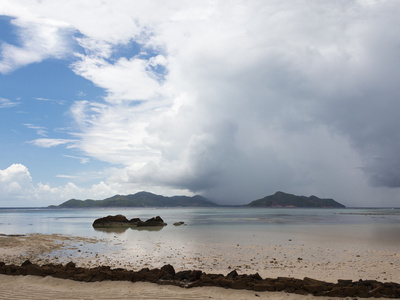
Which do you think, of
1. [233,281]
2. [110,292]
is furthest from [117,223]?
[233,281]

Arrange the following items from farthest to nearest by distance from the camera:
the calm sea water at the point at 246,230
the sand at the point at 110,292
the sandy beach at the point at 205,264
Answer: the calm sea water at the point at 246,230, the sandy beach at the point at 205,264, the sand at the point at 110,292

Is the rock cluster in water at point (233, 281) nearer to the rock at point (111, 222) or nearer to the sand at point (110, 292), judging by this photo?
the sand at point (110, 292)

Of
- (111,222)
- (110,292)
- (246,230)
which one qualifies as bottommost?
(246,230)

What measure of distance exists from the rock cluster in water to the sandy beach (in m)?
0.33

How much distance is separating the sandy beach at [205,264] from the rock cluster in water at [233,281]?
328 mm

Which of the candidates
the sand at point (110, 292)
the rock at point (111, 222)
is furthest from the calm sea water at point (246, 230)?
the sand at point (110, 292)

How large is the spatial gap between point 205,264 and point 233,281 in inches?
247

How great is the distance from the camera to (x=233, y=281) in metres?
11.2

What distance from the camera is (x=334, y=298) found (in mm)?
9938

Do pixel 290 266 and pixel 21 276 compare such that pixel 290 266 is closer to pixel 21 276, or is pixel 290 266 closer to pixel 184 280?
pixel 184 280

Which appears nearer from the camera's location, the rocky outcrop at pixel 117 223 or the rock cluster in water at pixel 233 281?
the rock cluster in water at pixel 233 281

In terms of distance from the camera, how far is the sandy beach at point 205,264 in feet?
35.8

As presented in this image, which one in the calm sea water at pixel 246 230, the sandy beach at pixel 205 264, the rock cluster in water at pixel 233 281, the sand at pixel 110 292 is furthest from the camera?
the calm sea water at pixel 246 230

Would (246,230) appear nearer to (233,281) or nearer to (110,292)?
(233,281)
